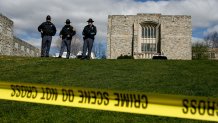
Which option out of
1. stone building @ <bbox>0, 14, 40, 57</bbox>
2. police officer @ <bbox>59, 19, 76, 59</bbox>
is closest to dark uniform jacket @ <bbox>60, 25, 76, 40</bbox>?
police officer @ <bbox>59, 19, 76, 59</bbox>

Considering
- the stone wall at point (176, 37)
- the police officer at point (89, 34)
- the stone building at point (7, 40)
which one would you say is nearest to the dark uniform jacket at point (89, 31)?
the police officer at point (89, 34)

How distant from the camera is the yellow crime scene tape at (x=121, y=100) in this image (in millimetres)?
5230

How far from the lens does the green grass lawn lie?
7469 millimetres

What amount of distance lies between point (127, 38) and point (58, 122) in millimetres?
52098

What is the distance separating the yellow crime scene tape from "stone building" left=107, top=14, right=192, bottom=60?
4988cm

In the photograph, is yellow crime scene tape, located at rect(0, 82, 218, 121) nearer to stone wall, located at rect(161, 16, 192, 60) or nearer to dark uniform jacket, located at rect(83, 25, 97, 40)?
dark uniform jacket, located at rect(83, 25, 97, 40)

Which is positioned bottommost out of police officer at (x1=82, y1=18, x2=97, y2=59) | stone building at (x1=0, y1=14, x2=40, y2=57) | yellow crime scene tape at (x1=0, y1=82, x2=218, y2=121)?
yellow crime scene tape at (x1=0, y1=82, x2=218, y2=121)

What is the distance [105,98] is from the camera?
224 inches

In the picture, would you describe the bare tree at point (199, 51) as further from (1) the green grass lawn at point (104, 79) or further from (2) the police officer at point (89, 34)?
(1) the green grass lawn at point (104, 79)

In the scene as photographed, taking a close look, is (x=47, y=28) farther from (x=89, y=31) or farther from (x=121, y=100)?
(x=121, y=100)

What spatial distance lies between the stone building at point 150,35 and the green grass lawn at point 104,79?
4170 centimetres

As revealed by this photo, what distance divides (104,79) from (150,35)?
48531 millimetres

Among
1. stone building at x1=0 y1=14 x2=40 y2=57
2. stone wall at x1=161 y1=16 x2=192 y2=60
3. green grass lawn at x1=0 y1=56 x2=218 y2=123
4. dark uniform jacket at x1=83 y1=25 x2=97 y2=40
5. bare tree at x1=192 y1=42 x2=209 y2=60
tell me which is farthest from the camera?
bare tree at x1=192 y1=42 x2=209 y2=60

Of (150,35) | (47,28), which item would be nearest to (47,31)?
(47,28)
